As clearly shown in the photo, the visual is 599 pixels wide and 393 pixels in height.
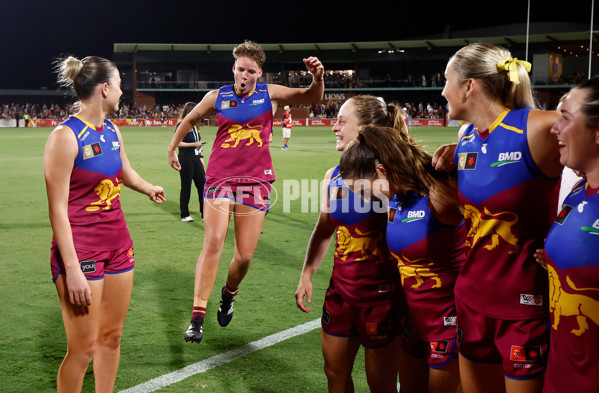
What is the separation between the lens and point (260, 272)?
7254 millimetres

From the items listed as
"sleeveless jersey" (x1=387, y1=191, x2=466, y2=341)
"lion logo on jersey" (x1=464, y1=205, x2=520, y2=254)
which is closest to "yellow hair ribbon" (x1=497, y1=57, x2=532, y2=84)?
"lion logo on jersey" (x1=464, y1=205, x2=520, y2=254)

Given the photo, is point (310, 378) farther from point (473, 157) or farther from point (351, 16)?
point (351, 16)

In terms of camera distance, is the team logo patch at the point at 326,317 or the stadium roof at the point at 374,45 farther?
the stadium roof at the point at 374,45

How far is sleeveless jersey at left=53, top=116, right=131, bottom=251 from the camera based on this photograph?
131 inches

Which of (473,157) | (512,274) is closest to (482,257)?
(512,274)

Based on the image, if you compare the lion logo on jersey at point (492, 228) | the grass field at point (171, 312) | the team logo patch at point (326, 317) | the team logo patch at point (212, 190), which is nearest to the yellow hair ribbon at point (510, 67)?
the lion logo on jersey at point (492, 228)

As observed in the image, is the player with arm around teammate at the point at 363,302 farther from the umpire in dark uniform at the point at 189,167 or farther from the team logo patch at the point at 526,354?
the umpire in dark uniform at the point at 189,167

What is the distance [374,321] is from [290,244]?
18.7 feet

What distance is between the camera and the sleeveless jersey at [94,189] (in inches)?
131

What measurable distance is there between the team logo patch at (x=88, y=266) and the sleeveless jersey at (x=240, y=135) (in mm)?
2368

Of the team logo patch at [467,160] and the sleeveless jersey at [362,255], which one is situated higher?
the team logo patch at [467,160]

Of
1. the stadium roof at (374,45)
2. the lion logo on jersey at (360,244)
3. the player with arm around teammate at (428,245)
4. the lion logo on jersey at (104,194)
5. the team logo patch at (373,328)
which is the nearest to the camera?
the player with arm around teammate at (428,245)

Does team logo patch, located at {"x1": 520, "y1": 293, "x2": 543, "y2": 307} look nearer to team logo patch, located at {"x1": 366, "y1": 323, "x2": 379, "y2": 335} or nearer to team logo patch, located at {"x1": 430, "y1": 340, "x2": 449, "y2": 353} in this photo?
team logo patch, located at {"x1": 430, "y1": 340, "x2": 449, "y2": 353}

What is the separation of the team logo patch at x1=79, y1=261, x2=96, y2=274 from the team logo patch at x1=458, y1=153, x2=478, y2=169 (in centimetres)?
210
